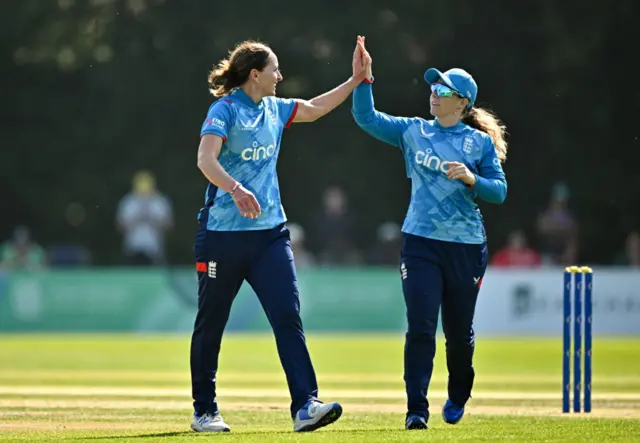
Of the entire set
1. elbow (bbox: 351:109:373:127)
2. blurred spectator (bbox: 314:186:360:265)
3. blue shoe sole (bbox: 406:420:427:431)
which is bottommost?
blurred spectator (bbox: 314:186:360:265)

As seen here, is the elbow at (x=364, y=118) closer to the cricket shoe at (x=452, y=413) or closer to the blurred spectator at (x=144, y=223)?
the cricket shoe at (x=452, y=413)

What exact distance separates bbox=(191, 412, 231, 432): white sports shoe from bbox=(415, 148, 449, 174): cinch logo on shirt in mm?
1860

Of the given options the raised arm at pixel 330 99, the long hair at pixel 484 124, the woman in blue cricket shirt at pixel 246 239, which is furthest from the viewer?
the long hair at pixel 484 124

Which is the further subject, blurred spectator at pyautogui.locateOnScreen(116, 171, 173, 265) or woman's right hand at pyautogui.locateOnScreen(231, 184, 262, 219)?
blurred spectator at pyautogui.locateOnScreen(116, 171, 173, 265)

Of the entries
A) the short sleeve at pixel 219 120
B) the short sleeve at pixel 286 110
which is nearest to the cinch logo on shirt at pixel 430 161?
the short sleeve at pixel 286 110

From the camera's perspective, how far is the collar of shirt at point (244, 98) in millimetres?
8305

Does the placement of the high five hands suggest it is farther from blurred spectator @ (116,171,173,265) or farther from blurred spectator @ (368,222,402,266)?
blurred spectator @ (368,222,402,266)

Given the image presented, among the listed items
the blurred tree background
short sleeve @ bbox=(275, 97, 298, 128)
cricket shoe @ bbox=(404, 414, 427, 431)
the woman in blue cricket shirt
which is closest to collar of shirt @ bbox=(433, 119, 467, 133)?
short sleeve @ bbox=(275, 97, 298, 128)

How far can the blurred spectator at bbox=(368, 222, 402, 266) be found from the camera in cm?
2536

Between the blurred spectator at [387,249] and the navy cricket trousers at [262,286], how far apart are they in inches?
659

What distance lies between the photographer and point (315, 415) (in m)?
7.95

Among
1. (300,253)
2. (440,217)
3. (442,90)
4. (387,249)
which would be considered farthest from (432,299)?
(387,249)

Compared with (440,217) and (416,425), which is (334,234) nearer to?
(440,217)

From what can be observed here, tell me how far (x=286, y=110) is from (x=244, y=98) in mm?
331
